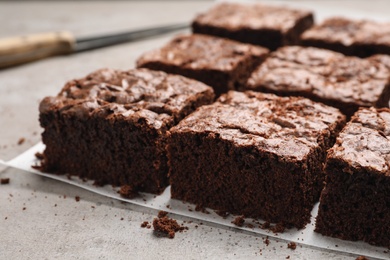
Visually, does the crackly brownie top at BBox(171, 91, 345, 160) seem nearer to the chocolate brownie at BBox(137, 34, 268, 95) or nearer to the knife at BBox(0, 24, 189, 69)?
the chocolate brownie at BBox(137, 34, 268, 95)

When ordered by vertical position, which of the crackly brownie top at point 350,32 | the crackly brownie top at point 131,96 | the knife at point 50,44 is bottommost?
the knife at point 50,44

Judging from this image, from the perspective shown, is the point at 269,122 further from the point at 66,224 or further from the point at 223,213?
the point at 66,224

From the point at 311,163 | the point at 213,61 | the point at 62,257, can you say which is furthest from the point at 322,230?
the point at 213,61

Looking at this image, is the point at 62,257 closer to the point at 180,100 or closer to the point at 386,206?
the point at 180,100

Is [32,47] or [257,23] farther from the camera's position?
[32,47]

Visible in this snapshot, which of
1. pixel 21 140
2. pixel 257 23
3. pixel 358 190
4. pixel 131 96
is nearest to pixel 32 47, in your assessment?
pixel 21 140

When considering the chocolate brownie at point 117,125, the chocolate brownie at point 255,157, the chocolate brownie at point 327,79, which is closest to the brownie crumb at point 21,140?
the chocolate brownie at point 117,125

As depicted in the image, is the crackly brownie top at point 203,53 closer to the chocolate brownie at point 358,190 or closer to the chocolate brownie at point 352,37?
the chocolate brownie at point 352,37
